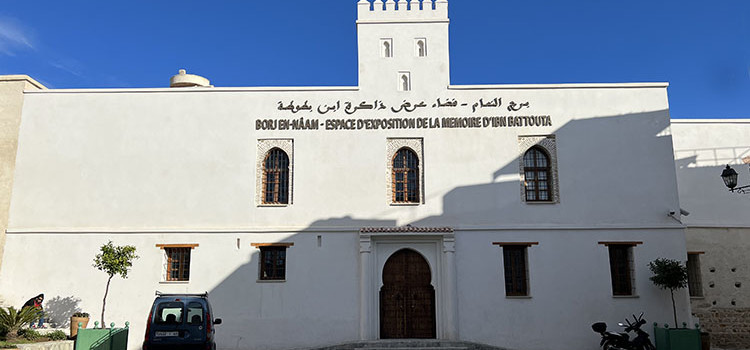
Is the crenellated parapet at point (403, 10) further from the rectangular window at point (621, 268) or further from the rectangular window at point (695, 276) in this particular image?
the rectangular window at point (695, 276)

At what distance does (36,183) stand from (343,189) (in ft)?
28.4

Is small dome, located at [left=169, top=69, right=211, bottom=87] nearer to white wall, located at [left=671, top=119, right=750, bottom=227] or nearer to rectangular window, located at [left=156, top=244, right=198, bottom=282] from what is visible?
rectangular window, located at [left=156, top=244, right=198, bottom=282]

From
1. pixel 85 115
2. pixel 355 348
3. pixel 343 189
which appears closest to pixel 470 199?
pixel 343 189

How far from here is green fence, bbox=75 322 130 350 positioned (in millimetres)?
12930

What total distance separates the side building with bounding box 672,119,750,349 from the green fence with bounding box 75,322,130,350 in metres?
16.2

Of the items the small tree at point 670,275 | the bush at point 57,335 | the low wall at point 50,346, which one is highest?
the small tree at point 670,275

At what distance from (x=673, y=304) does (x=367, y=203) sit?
8567 mm

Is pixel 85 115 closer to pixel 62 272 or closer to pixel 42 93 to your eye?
pixel 42 93

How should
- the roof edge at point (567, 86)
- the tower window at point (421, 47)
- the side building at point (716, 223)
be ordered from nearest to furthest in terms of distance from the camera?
the roof edge at point (567, 86), the tower window at point (421, 47), the side building at point (716, 223)

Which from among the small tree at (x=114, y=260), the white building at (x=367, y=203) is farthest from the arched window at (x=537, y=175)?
the small tree at (x=114, y=260)

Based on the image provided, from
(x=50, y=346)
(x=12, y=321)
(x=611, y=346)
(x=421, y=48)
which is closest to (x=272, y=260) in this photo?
(x=50, y=346)

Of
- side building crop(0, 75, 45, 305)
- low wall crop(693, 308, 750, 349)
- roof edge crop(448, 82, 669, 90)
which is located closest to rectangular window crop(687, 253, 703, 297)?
low wall crop(693, 308, 750, 349)

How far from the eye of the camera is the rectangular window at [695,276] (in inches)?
691

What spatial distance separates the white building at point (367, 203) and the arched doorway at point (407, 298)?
6cm
